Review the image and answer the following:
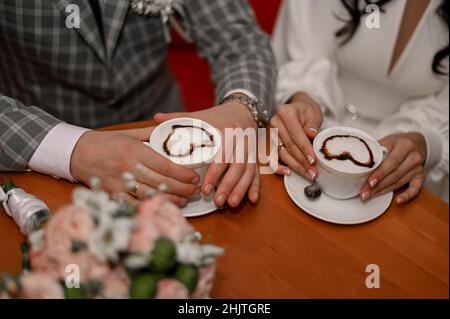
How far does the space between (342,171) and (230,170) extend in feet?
0.76

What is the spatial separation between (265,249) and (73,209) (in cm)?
43

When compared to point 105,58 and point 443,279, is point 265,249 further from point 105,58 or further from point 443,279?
point 105,58

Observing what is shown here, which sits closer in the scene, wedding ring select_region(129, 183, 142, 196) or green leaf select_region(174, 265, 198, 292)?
green leaf select_region(174, 265, 198, 292)

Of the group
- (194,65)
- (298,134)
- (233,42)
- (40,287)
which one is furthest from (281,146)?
(194,65)

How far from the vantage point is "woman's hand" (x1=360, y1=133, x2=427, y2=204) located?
0.95 m

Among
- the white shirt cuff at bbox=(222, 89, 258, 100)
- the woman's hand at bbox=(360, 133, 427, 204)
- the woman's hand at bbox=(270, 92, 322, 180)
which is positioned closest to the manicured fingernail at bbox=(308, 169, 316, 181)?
the woman's hand at bbox=(270, 92, 322, 180)

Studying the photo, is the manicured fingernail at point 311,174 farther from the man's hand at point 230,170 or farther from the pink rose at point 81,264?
the pink rose at point 81,264

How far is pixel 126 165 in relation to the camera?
0.91 meters

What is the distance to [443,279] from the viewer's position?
Result: 2.90 ft

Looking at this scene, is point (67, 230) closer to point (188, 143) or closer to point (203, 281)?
point (203, 281)

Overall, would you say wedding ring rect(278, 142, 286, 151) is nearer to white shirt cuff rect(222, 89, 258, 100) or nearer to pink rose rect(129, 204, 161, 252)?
white shirt cuff rect(222, 89, 258, 100)

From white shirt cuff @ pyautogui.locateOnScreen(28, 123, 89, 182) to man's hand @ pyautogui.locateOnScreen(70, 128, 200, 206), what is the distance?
0.01 metres

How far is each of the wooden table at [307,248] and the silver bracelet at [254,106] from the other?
0.20m
